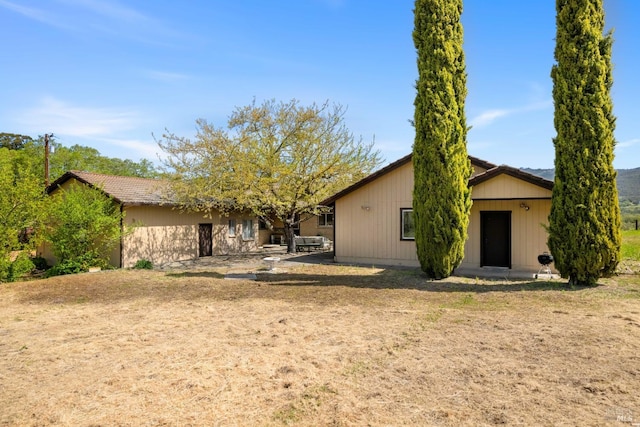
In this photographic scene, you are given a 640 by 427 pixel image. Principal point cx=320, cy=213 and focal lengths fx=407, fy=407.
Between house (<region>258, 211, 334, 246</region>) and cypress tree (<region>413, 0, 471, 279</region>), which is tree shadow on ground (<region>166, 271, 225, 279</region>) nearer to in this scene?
cypress tree (<region>413, 0, 471, 279</region>)

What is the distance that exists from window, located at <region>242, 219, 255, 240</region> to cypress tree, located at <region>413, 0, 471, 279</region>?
13368mm

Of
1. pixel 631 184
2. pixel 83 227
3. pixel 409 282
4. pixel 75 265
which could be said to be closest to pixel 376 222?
pixel 409 282

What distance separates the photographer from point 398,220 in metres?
15.4

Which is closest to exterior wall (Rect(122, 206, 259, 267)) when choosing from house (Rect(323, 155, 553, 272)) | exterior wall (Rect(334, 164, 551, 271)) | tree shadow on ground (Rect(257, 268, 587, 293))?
tree shadow on ground (Rect(257, 268, 587, 293))

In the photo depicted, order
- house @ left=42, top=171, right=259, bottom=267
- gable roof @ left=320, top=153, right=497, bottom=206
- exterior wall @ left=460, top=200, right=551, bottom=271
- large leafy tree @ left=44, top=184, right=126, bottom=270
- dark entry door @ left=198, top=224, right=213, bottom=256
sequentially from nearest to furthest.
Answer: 1. exterior wall @ left=460, top=200, right=551, bottom=271
2. gable roof @ left=320, top=153, right=497, bottom=206
3. large leafy tree @ left=44, top=184, right=126, bottom=270
4. house @ left=42, top=171, right=259, bottom=267
5. dark entry door @ left=198, top=224, right=213, bottom=256

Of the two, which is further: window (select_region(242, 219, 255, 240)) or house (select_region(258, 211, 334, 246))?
house (select_region(258, 211, 334, 246))

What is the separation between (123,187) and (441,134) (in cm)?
1434

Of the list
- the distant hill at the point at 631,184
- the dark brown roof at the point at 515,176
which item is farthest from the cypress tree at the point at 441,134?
the distant hill at the point at 631,184

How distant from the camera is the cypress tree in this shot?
446 inches

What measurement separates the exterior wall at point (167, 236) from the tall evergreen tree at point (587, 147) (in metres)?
15.5

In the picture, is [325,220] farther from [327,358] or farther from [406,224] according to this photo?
[327,358]

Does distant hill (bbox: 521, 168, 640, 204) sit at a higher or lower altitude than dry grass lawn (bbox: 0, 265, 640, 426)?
higher

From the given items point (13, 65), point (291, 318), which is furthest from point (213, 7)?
point (291, 318)

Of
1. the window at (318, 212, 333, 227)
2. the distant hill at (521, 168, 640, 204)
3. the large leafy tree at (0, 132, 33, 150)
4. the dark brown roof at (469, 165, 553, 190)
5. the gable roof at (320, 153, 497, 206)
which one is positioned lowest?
the window at (318, 212, 333, 227)
